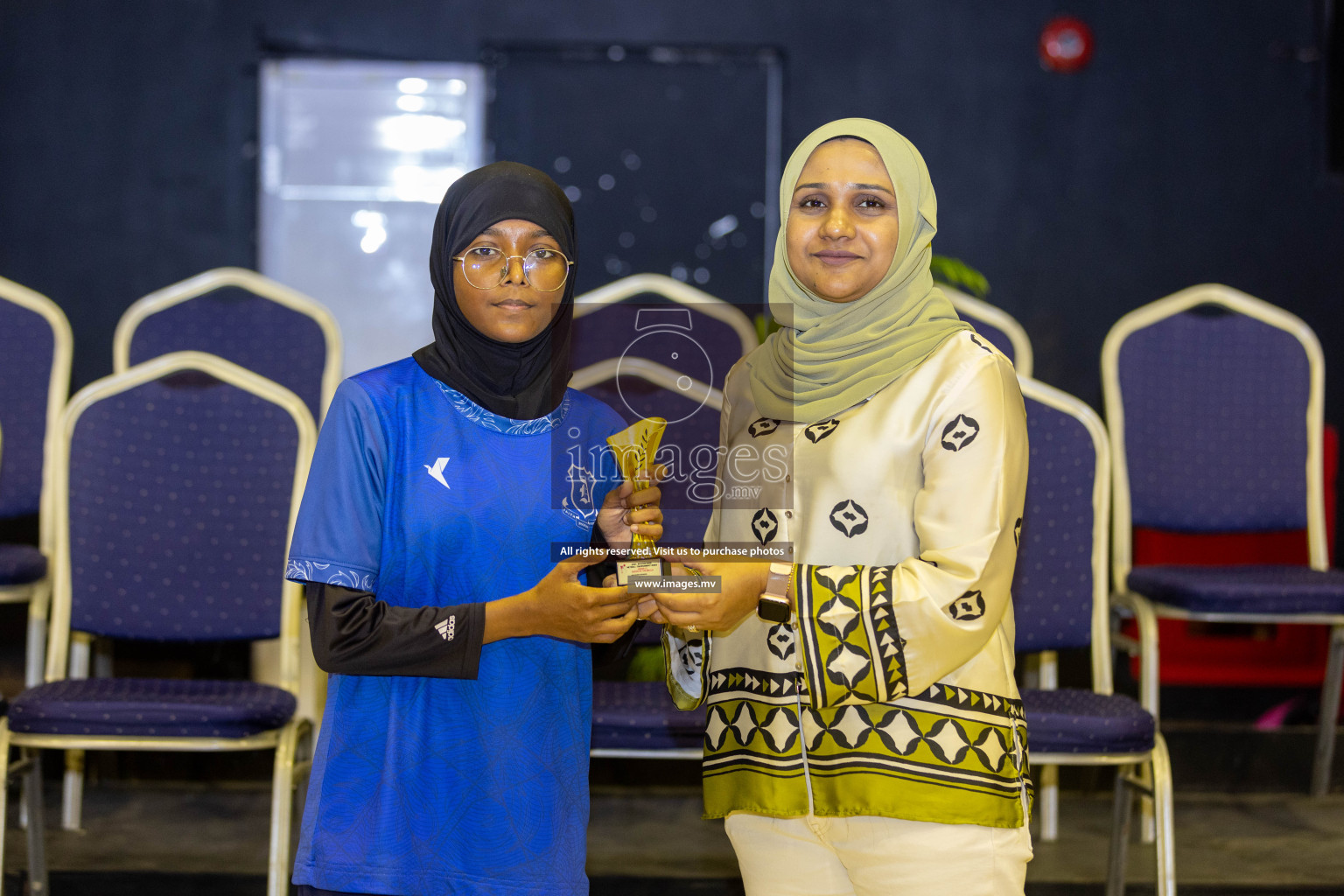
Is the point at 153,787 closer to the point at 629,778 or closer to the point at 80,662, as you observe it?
the point at 80,662

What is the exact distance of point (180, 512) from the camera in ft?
7.12

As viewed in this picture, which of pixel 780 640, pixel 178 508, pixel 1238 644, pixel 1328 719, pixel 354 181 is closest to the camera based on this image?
pixel 780 640

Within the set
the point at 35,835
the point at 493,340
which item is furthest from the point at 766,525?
the point at 35,835

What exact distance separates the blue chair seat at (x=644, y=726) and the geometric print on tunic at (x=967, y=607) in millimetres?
836

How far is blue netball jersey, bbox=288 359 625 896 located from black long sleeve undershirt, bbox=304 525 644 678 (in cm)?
3

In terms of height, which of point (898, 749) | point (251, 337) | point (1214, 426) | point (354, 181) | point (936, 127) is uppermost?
point (936, 127)

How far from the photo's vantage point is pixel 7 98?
4297mm

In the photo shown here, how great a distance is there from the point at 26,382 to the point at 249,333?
1.74 ft

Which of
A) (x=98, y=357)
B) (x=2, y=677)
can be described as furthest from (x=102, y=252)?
(x=2, y=677)

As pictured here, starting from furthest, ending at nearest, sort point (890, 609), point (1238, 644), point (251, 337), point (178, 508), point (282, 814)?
point (1238, 644) < point (251, 337) < point (178, 508) < point (282, 814) < point (890, 609)

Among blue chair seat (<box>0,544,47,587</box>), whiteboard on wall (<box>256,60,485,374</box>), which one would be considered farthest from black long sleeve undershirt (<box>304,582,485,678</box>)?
whiteboard on wall (<box>256,60,485,374</box>)

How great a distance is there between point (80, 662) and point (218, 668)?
378 millimetres

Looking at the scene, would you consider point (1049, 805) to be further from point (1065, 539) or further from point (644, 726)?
point (644, 726)

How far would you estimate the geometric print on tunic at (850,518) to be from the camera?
1173mm
